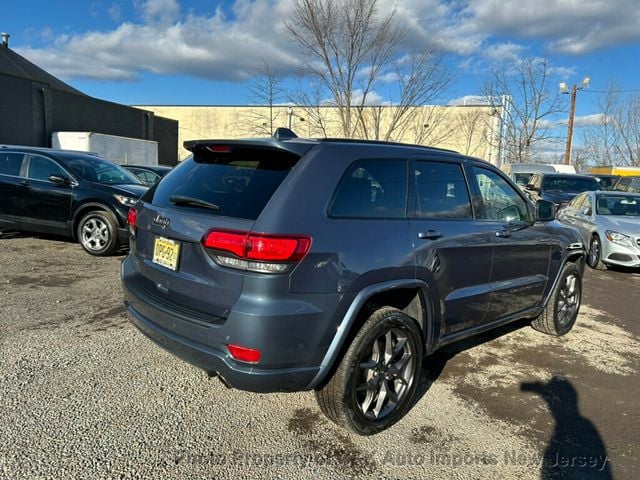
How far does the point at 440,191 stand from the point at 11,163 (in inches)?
291

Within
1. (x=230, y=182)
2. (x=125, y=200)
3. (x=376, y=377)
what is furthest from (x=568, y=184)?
(x=230, y=182)

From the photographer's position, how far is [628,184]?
61.6 feet

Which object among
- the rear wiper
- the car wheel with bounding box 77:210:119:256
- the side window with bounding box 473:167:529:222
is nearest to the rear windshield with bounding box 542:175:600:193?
the side window with bounding box 473:167:529:222

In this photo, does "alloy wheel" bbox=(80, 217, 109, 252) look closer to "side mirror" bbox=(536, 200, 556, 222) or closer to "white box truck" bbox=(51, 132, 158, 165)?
"side mirror" bbox=(536, 200, 556, 222)

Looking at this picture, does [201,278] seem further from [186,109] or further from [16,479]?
[186,109]

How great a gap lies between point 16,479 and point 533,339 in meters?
4.42

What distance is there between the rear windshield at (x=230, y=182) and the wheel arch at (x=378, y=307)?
0.77 meters

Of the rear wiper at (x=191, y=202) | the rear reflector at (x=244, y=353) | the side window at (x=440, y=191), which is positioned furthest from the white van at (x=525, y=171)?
the rear reflector at (x=244, y=353)

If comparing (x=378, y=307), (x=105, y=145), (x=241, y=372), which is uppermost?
(x=105, y=145)

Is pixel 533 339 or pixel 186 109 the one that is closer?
pixel 533 339

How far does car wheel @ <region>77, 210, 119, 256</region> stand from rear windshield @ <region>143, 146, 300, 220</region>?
439cm

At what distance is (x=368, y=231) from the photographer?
272 centimetres

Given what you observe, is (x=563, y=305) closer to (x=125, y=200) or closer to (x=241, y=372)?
(x=241, y=372)

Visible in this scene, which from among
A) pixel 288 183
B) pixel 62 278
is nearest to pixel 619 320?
pixel 288 183
